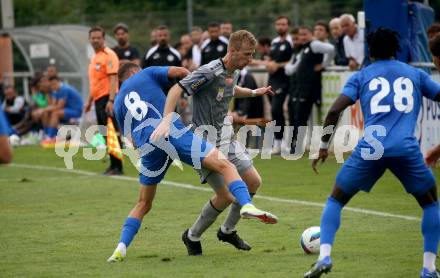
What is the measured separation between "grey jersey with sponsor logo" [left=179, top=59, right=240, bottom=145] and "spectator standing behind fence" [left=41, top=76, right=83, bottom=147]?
15839mm

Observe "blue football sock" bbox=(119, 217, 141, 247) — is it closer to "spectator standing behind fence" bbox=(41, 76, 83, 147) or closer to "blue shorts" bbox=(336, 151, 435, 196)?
"blue shorts" bbox=(336, 151, 435, 196)

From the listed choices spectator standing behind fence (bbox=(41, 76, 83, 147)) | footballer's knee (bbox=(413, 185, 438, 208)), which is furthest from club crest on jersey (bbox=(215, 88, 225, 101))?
spectator standing behind fence (bbox=(41, 76, 83, 147))

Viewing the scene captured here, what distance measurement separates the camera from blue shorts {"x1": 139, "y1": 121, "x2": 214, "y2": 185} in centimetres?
869

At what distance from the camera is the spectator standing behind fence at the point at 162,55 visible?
19.3 metres

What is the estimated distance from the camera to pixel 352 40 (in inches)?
730

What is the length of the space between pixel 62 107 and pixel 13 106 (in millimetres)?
1743

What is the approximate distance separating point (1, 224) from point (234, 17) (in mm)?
16257

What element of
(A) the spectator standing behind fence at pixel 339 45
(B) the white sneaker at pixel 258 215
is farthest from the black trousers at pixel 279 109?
(B) the white sneaker at pixel 258 215

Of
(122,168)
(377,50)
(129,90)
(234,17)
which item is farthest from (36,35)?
(377,50)

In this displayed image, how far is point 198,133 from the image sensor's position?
9.11 m

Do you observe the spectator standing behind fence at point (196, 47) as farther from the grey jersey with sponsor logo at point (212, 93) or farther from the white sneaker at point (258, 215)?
the white sneaker at point (258, 215)

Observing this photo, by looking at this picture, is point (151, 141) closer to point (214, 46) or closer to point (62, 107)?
point (214, 46)

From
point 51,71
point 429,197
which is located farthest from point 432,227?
point 51,71

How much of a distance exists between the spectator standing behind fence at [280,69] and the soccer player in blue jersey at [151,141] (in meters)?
10.4
